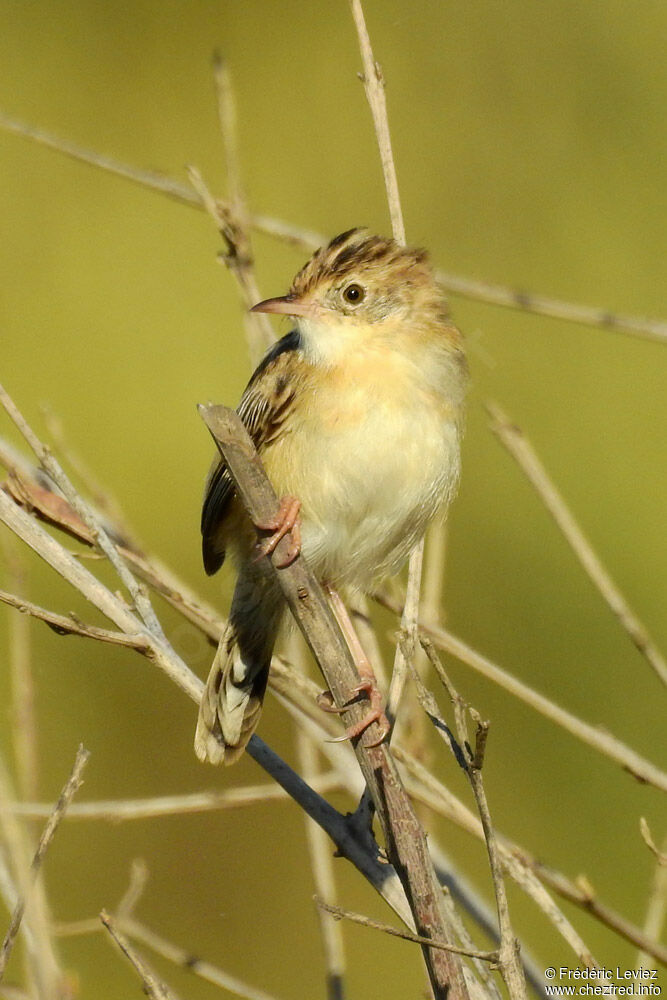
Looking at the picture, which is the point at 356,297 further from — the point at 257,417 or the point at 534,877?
the point at 534,877

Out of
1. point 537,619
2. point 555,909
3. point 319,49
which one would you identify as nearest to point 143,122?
point 319,49

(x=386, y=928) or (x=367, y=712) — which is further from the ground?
(x=367, y=712)

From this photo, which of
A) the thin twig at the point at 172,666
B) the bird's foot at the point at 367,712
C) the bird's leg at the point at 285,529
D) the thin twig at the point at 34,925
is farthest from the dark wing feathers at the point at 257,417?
the thin twig at the point at 34,925

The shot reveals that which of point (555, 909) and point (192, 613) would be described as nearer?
point (555, 909)

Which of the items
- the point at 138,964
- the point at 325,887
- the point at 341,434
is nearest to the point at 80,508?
the point at 341,434

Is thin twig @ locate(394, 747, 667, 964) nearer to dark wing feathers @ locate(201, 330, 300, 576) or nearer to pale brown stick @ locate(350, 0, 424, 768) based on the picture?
pale brown stick @ locate(350, 0, 424, 768)

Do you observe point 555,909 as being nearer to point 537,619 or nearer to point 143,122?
point 537,619
